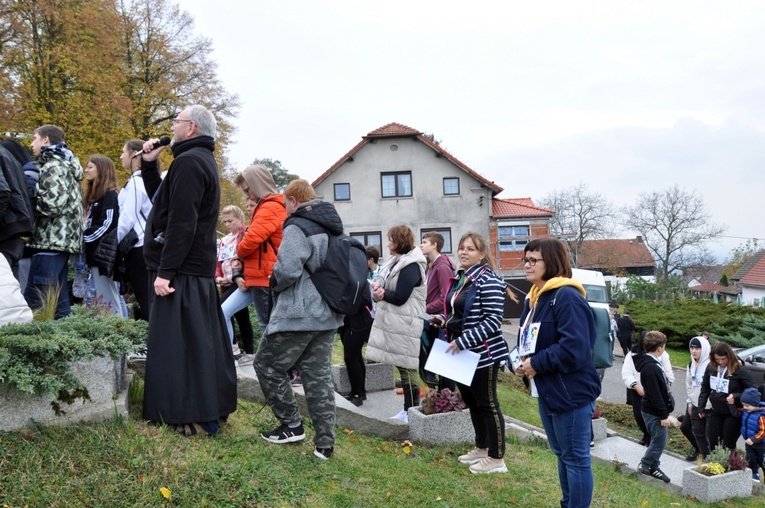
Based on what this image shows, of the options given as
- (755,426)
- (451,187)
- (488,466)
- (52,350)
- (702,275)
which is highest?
(451,187)

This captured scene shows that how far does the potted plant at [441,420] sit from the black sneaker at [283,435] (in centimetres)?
162

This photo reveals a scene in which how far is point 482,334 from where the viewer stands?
548 cm

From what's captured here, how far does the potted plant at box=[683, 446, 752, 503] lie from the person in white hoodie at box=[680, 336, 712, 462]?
141 cm

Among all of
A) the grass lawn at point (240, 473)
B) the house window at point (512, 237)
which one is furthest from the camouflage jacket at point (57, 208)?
the house window at point (512, 237)

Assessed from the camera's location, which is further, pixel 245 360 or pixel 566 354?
pixel 245 360

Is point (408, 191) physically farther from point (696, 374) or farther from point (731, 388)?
point (731, 388)

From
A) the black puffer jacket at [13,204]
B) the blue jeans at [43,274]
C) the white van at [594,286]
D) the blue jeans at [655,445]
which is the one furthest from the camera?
the white van at [594,286]

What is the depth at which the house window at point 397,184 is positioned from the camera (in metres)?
39.1

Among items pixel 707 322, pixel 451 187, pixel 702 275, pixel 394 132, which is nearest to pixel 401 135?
pixel 394 132

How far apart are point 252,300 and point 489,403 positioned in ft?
8.31

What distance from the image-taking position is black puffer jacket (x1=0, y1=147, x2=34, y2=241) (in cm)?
512

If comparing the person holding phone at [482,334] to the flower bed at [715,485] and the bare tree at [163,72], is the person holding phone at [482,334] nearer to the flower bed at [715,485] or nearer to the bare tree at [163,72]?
the flower bed at [715,485]

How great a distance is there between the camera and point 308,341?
15.8ft

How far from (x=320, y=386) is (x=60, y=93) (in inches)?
831
